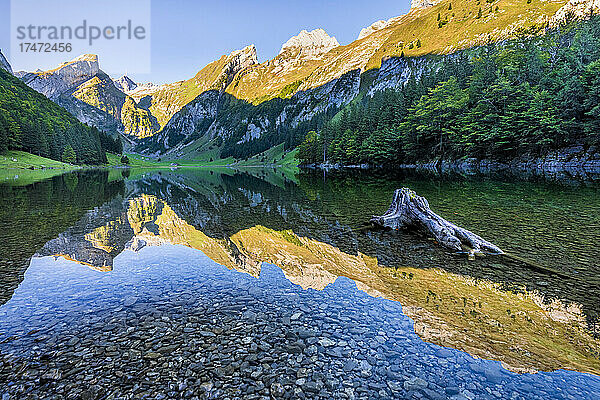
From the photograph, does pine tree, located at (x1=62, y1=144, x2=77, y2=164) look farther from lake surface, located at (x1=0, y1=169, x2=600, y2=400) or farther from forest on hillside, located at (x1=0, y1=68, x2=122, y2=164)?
lake surface, located at (x1=0, y1=169, x2=600, y2=400)

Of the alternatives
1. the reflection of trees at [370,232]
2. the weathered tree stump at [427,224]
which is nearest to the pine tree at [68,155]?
the reflection of trees at [370,232]

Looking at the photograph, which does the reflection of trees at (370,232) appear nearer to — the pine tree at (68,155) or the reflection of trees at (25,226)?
the reflection of trees at (25,226)

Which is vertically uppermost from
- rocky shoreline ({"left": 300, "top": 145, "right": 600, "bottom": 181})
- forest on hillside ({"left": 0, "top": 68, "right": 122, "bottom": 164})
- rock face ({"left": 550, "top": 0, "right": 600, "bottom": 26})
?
rock face ({"left": 550, "top": 0, "right": 600, "bottom": 26})

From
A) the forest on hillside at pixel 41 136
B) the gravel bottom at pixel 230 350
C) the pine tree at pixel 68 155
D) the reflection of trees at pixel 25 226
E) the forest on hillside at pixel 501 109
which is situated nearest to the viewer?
the gravel bottom at pixel 230 350

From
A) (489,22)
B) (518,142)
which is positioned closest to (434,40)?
(489,22)

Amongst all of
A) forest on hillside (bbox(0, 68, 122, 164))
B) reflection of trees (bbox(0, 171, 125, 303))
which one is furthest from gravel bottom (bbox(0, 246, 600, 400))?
forest on hillside (bbox(0, 68, 122, 164))

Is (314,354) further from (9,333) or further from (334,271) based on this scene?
(9,333)

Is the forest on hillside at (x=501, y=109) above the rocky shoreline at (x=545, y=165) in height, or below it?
above

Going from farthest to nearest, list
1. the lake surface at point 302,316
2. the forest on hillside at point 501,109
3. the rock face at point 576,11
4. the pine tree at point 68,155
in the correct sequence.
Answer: the pine tree at point 68,155, the rock face at point 576,11, the forest on hillside at point 501,109, the lake surface at point 302,316

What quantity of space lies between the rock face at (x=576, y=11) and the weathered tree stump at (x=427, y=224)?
163 m

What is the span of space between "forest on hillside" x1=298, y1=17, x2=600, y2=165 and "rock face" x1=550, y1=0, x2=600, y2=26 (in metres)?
51.0

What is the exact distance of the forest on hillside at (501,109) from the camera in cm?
5225

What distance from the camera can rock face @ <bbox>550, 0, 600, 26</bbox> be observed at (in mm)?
117000

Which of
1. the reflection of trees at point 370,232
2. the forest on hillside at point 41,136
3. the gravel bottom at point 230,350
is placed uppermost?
the forest on hillside at point 41,136
